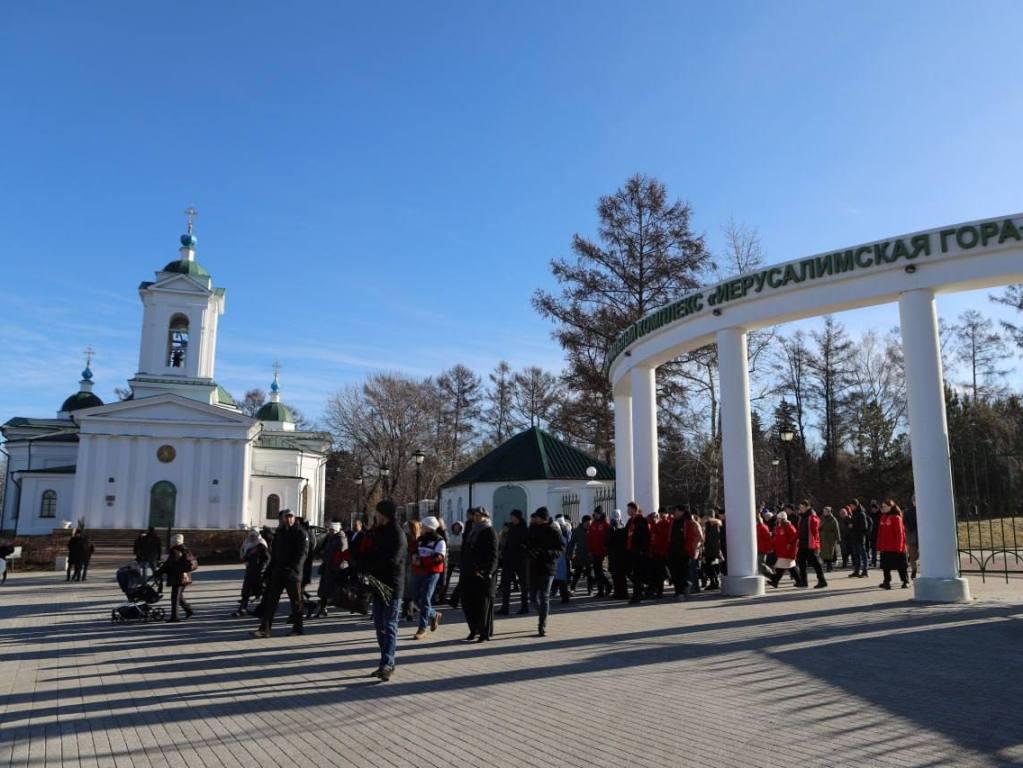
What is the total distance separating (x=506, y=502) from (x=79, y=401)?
148 feet

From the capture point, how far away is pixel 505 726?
5926 millimetres

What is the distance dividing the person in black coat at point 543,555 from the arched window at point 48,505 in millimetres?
49803

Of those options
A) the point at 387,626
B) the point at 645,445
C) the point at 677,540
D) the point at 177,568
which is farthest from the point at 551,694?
the point at 645,445

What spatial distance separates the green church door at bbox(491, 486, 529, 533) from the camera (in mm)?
32000

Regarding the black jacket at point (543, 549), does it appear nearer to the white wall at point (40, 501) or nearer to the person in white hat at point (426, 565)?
the person in white hat at point (426, 565)

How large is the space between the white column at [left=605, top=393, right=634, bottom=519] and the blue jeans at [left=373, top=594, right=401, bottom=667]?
1310cm

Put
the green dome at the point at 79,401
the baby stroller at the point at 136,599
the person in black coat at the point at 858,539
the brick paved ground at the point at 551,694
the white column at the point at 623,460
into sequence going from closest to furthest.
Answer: the brick paved ground at the point at 551,694, the baby stroller at the point at 136,599, the person in black coat at the point at 858,539, the white column at the point at 623,460, the green dome at the point at 79,401

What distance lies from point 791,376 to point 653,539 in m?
34.8

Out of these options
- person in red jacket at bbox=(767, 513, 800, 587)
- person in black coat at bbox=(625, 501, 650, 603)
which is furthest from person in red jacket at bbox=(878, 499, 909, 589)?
person in black coat at bbox=(625, 501, 650, 603)

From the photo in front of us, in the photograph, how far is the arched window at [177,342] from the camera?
49312 millimetres

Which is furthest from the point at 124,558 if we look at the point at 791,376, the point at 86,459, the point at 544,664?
the point at 791,376

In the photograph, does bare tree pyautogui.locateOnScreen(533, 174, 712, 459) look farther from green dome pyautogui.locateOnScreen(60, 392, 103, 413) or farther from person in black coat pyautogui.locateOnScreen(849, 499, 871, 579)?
green dome pyautogui.locateOnScreen(60, 392, 103, 413)

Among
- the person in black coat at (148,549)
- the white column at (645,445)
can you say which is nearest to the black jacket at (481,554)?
the white column at (645,445)

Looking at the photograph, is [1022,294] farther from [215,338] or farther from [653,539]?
[215,338]
